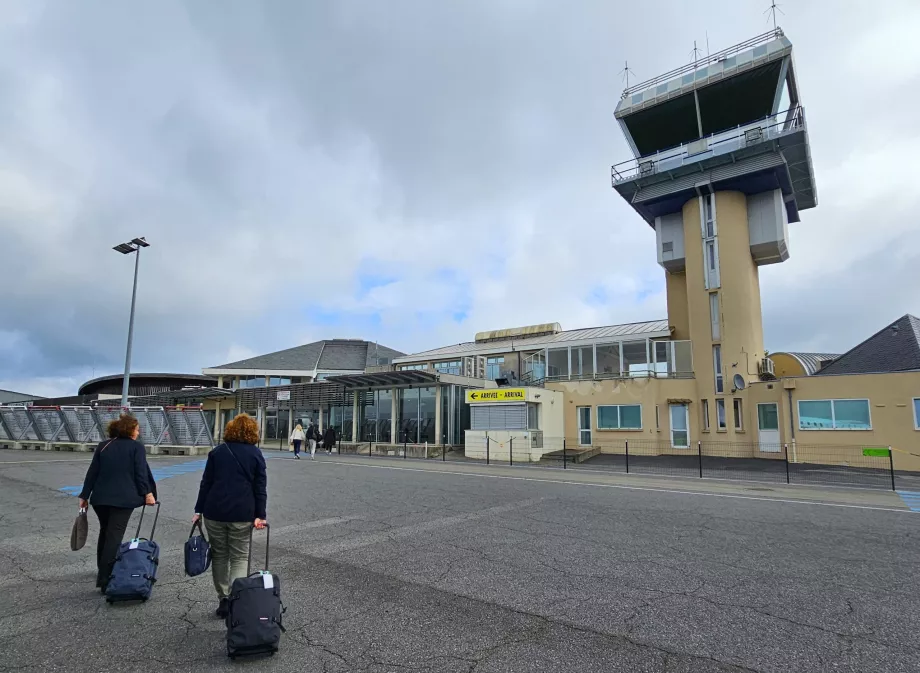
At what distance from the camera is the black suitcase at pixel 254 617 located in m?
3.93

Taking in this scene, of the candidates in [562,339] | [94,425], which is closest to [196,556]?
[94,425]

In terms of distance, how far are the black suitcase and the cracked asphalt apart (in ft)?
0.38

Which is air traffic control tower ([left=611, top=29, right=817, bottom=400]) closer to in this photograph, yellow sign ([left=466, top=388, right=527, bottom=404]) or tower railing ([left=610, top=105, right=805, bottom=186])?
tower railing ([left=610, top=105, right=805, bottom=186])

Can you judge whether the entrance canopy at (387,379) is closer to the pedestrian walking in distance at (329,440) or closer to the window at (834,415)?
the pedestrian walking in distance at (329,440)

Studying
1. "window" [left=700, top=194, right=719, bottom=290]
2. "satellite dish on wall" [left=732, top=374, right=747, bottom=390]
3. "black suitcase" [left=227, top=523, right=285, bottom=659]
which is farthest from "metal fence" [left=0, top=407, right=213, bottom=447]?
"window" [left=700, top=194, right=719, bottom=290]

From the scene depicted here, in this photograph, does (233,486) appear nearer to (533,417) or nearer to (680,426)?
(533,417)

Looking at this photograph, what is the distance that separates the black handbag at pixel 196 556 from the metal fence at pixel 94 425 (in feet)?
80.6

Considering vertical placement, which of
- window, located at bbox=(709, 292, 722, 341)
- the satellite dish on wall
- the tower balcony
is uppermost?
the tower balcony

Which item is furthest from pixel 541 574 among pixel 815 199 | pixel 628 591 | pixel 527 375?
pixel 815 199

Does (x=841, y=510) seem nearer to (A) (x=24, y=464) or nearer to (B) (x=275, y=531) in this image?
(B) (x=275, y=531)

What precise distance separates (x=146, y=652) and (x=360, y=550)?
3.43m

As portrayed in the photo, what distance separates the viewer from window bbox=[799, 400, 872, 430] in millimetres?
23406

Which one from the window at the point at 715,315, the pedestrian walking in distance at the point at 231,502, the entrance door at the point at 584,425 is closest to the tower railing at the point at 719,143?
the window at the point at 715,315

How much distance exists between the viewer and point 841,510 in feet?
37.3
